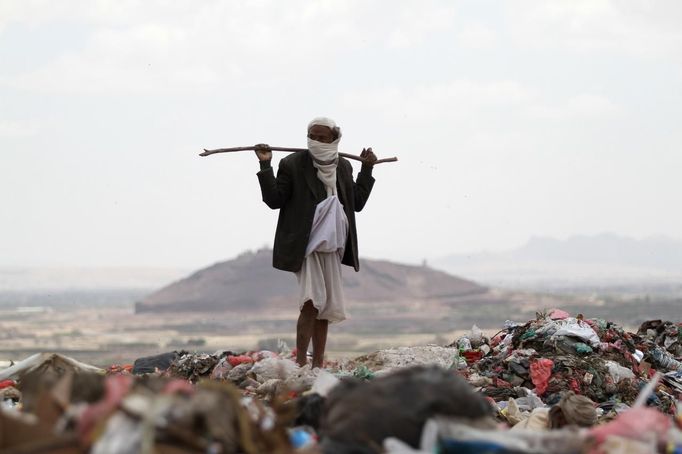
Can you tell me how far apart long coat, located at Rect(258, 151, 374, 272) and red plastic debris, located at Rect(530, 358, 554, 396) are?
152cm

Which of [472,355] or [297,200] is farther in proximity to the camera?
[472,355]

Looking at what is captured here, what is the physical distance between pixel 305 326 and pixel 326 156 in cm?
120

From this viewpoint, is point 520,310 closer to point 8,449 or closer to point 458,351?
point 458,351

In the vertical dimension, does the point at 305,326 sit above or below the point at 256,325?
above

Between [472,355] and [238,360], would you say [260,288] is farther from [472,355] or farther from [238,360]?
[238,360]

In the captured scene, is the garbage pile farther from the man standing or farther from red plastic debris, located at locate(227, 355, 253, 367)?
red plastic debris, located at locate(227, 355, 253, 367)

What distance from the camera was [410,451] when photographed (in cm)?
352

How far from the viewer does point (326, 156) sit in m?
7.44

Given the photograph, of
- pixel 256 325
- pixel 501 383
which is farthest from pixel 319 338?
pixel 256 325

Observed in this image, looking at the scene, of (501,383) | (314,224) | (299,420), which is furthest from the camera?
(501,383)

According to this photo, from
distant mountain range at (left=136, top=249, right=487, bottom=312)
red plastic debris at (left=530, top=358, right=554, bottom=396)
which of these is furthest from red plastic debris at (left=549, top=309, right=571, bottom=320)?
distant mountain range at (left=136, top=249, right=487, bottom=312)

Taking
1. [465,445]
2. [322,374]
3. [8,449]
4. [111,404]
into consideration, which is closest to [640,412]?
[465,445]

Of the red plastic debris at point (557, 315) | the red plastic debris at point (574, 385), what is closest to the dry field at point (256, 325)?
the red plastic debris at point (557, 315)

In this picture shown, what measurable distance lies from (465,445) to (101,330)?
5659 cm
